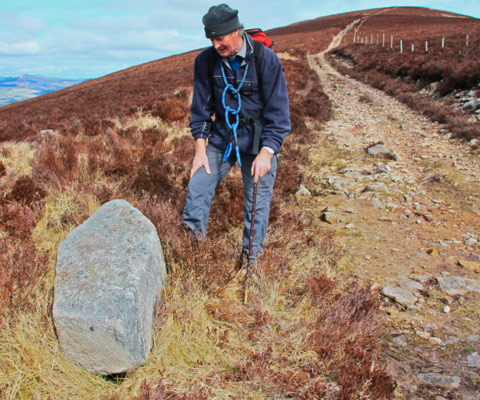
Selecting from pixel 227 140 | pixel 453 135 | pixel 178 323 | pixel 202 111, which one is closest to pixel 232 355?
pixel 178 323

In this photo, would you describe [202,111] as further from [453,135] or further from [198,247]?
[453,135]

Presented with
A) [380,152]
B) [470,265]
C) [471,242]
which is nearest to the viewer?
[470,265]

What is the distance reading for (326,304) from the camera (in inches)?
105

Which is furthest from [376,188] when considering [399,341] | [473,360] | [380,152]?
[473,360]

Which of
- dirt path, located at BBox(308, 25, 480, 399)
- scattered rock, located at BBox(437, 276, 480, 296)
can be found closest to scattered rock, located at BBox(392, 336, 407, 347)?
dirt path, located at BBox(308, 25, 480, 399)

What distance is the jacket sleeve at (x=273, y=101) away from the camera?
8.12ft

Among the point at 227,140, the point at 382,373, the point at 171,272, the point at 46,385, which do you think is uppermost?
the point at 227,140

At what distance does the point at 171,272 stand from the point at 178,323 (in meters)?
0.49

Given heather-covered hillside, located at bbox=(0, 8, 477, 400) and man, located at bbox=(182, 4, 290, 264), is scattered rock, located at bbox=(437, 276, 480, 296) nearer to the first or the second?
heather-covered hillside, located at bbox=(0, 8, 477, 400)

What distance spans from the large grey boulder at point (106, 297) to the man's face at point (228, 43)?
1.36 metres

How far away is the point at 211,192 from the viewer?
2863 mm

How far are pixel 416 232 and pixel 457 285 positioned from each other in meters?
1.14

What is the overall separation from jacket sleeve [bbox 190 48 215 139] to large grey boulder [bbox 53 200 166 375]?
97 cm

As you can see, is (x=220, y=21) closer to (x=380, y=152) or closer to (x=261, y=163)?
(x=261, y=163)
